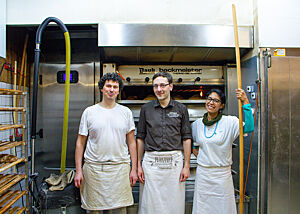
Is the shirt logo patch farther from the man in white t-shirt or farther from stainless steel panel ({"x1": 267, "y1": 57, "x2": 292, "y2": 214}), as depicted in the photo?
stainless steel panel ({"x1": 267, "y1": 57, "x2": 292, "y2": 214})

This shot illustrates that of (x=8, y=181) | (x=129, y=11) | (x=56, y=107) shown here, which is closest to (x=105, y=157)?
(x=8, y=181)

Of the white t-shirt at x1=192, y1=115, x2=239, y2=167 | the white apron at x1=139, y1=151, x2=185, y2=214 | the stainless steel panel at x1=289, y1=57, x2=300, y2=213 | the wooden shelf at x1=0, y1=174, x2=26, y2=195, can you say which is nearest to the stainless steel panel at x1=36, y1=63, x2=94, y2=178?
the wooden shelf at x1=0, y1=174, x2=26, y2=195

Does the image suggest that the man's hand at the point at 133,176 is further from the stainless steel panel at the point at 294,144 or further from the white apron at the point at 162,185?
the stainless steel panel at the point at 294,144

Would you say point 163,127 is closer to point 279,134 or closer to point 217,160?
point 217,160

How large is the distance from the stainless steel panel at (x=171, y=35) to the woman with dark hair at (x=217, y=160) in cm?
73

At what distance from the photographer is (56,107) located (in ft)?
8.27

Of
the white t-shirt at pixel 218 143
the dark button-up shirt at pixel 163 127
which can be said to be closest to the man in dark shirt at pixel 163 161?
the dark button-up shirt at pixel 163 127

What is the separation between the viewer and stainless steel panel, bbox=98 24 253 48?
199 centimetres

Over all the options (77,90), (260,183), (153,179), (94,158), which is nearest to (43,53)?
(77,90)

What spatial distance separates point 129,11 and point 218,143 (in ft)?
5.44

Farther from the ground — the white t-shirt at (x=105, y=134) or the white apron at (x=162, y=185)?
the white t-shirt at (x=105, y=134)

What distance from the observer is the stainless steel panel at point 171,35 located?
199 centimetres

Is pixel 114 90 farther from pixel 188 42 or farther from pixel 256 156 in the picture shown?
pixel 256 156

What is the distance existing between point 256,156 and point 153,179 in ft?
3.75
